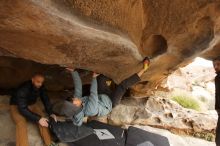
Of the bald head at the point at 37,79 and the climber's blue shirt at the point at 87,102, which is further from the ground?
the bald head at the point at 37,79

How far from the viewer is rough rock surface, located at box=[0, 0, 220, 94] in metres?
3.72

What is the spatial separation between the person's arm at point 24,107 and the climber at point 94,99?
0.67 m

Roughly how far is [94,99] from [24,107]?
1218mm

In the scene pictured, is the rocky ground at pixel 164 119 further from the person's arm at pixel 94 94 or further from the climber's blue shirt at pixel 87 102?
the person's arm at pixel 94 94

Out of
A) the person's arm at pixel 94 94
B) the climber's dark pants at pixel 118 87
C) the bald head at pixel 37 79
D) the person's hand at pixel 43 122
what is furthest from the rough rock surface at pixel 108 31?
the person's hand at pixel 43 122

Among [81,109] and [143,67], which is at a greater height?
[143,67]

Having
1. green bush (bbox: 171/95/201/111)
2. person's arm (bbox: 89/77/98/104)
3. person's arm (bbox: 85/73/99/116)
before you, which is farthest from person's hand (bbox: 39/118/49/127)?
green bush (bbox: 171/95/201/111)

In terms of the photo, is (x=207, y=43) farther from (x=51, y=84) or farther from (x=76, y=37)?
(x=51, y=84)

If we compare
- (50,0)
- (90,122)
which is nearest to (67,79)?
(90,122)

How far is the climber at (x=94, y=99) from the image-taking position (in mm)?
5514

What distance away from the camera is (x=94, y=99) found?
5.59 metres

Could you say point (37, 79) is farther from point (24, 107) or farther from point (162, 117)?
point (162, 117)

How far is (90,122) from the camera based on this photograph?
643cm

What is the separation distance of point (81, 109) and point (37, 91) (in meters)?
0.92
